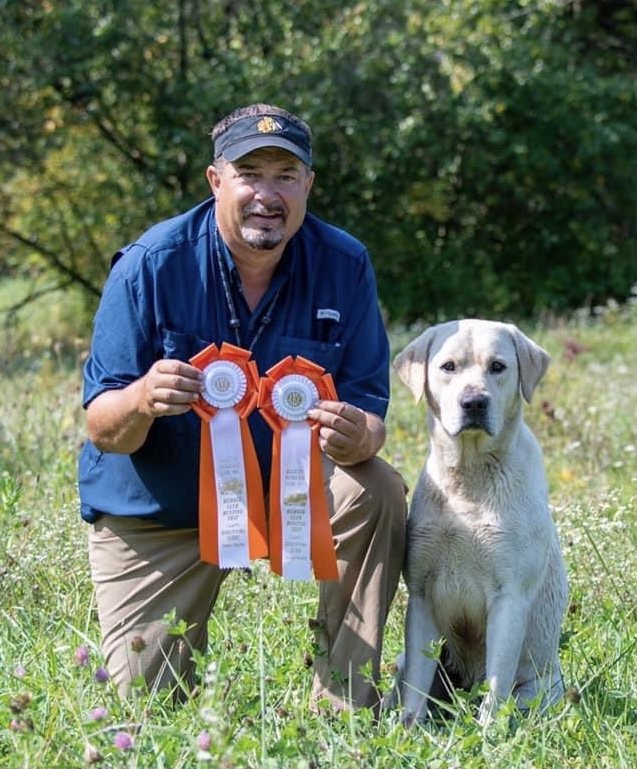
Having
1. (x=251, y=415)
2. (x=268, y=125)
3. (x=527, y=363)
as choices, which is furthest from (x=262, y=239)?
(x=527, y=363)

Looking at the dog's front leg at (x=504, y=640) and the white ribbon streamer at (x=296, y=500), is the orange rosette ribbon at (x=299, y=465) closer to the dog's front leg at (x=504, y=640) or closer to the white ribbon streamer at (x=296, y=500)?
the white ribbon streamer at (x=296, y=500)

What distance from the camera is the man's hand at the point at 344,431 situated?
11.3 feet

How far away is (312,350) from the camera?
371 centimetres

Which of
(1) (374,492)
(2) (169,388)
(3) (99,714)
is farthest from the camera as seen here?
(1) (374,492)

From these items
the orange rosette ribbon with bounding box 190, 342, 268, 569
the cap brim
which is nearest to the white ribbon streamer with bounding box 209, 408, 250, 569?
the orange rosette ribbon with bounding box 190, 342, 268, 569

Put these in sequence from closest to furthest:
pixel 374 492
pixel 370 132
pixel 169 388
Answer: pixel 169 388, pixel 374 492, pixel 370 132

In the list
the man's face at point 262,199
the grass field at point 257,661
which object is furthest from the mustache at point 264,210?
the grass field at point 257,661

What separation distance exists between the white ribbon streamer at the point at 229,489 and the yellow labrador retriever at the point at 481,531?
519 mm

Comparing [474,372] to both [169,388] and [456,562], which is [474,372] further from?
[169,388]

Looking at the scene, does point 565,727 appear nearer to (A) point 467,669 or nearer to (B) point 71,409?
(A) point 467,669

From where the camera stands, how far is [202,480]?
3.52m

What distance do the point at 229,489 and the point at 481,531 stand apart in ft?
2.37

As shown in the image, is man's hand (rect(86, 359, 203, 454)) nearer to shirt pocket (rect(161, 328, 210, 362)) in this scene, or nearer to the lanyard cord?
shirt pocket (rect(161, 328, 210, 362))

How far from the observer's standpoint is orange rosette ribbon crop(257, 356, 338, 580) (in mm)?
3496
